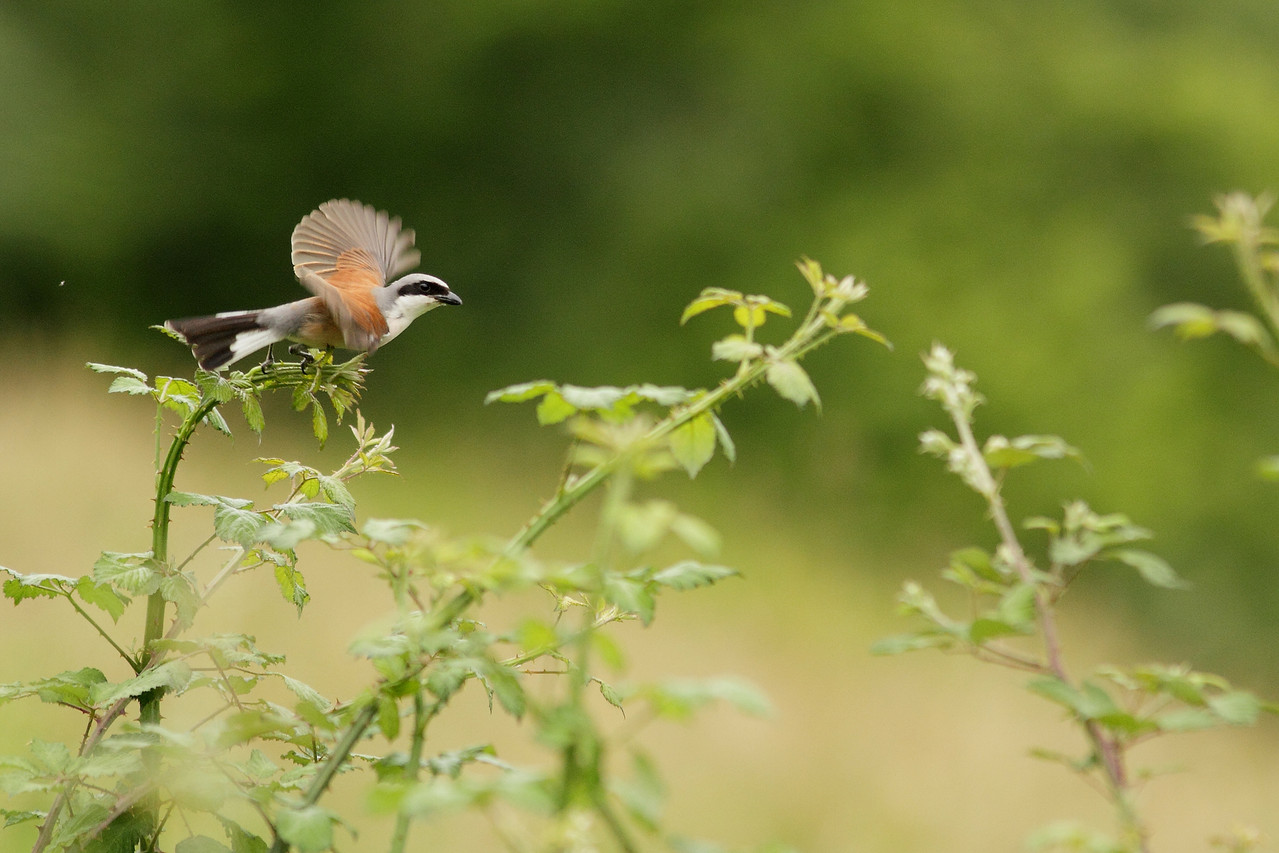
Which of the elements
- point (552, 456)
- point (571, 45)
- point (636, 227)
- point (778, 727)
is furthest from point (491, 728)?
point (571, 45)

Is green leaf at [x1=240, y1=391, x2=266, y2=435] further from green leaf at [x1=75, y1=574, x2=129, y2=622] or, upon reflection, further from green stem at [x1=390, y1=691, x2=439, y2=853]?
green stem at [x1=390, y1=691, x2=439, y2=853]

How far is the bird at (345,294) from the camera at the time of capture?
1.88 meters

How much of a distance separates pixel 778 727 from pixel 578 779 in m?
3.66

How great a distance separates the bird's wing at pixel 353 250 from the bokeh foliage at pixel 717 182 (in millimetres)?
5677

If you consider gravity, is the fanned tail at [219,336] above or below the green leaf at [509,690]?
above

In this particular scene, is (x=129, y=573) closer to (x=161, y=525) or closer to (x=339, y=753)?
(x=161, y=525)

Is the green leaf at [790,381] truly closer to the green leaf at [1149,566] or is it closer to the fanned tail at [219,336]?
the green leaf at [1149,566]

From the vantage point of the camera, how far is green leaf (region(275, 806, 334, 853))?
0.74 m

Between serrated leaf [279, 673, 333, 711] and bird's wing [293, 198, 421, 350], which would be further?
bird's wing [293, 198, 421, 350]

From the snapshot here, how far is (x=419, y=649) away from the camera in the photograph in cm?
79

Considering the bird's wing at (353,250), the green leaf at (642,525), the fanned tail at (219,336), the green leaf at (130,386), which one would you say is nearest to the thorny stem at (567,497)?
the green leaf at (642,525)

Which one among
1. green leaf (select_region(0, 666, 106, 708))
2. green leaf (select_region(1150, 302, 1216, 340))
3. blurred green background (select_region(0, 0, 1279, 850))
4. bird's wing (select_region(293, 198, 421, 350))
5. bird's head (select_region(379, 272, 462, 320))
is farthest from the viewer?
blurred green background (select_region(0, 0, 1279, 850))

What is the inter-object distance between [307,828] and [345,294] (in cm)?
163

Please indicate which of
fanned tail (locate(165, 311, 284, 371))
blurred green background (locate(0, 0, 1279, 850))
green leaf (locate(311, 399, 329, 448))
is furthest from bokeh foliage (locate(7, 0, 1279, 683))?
green leaf (locate(311, 399, 329, 448))
